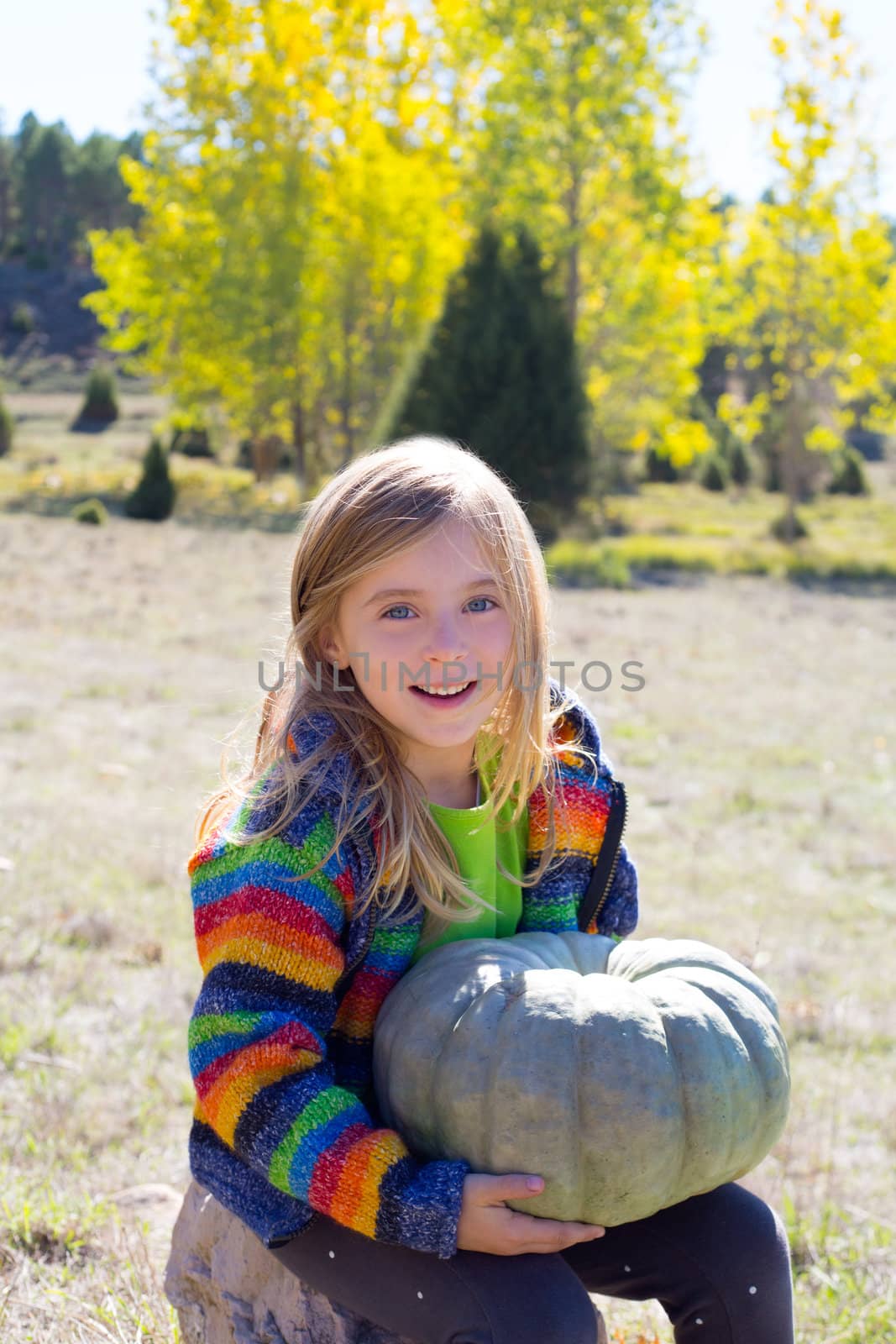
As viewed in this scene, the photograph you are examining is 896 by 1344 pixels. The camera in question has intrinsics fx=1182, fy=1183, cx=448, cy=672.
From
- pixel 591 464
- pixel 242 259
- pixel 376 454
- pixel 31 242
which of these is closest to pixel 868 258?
pixel 591 464

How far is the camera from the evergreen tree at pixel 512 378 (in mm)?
17953

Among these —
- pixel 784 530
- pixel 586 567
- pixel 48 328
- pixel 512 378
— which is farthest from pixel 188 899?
pixel 48 328

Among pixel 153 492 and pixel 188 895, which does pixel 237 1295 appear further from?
pixel 153 492

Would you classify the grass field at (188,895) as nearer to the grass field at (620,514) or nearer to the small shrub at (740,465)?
the grass field at (620,514)

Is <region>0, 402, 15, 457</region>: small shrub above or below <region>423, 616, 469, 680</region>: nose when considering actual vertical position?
above

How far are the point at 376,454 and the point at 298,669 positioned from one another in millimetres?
442

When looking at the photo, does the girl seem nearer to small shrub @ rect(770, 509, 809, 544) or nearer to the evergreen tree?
the evergreen tree

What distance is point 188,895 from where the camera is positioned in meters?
4.96

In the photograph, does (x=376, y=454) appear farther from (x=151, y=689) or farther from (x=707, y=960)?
(x=151, y=689)

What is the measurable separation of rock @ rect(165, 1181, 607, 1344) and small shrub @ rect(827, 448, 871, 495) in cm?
3526

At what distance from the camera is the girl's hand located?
1786mm

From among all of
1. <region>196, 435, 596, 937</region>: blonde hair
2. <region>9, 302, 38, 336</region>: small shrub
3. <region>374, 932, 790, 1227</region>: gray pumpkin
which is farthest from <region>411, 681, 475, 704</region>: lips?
<region>9, 302, 38, 336</region>: small shrub

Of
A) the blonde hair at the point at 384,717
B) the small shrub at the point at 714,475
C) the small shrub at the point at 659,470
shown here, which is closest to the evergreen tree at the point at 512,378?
the blonde hair at the point at 384,717

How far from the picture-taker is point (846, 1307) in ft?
8.45
